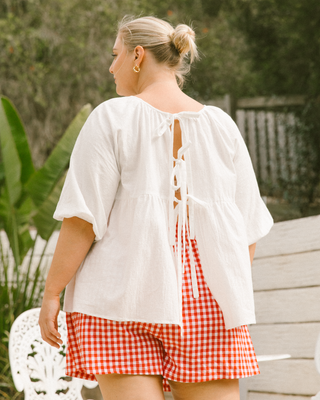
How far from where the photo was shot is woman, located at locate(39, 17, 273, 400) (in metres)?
0.89

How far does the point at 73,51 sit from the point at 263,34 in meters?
2.19

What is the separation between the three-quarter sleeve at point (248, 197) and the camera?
105 centimetres

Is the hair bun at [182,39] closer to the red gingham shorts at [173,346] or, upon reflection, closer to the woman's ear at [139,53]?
the woman's ear at [139,53]

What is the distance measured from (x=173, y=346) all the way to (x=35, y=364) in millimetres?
1380

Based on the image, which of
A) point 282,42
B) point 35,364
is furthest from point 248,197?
point 282,42

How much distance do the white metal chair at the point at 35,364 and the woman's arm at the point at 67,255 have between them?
1236 mm

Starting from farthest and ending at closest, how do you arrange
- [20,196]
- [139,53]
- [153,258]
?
[20,196] < [139,53] < [153,258]

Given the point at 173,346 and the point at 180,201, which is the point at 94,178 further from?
the point at 173,346

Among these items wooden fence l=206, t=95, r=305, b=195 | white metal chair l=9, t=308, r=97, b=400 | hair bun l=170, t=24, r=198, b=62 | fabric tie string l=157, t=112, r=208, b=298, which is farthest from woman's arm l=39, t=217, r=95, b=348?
wooden fence l=206, t=95, r=305, b=195

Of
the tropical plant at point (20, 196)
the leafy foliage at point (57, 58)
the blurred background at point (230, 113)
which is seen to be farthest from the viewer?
the leafy foliage at point (57, 58)

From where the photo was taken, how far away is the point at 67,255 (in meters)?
0.92

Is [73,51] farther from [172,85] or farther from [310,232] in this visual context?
[172,85]

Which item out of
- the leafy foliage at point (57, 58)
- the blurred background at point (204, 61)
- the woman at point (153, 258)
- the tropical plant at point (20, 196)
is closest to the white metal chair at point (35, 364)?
the tropical plant at point (20, 196)

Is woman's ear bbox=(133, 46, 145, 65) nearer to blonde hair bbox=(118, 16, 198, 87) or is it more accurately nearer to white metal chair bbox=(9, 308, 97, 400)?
blonde hair bbox=(118, 16, 198, 87)
